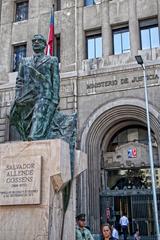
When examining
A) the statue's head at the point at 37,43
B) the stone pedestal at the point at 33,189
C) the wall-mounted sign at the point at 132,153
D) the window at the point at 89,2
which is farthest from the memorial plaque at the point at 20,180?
the window at the point at 89,2

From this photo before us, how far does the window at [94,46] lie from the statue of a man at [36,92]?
1363cm

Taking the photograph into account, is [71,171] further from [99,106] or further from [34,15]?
[34,15]

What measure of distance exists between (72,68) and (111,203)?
8.20 m

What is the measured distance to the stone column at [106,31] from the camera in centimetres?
1986

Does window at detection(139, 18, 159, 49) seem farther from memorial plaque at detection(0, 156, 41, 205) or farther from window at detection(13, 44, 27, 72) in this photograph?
memorial plaque at detection(0, 156, 41, 205)

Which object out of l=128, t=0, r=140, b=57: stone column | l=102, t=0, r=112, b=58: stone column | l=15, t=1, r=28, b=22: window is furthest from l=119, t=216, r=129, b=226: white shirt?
l=15, t=1, r=28, b=22: window

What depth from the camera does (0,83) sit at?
21719 millimetres

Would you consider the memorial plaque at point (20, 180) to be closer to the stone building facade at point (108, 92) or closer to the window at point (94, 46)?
the stone building facade at point (108, 92)

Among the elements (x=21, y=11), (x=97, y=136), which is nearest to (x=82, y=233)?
(x=97, y=136)

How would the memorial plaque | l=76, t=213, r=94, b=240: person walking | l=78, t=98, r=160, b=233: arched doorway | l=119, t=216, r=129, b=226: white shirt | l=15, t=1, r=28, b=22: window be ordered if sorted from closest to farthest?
the memorial plaque → l=76, t=213, r=94, b=240: person walking → l=119, t=216, r=129, b=226: white shirt → l=78, t=98, r=160, b=233: arched doorway → l=15, t=1, r=28, b=22: window

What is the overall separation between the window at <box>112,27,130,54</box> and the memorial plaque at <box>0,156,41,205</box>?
1512 centimetres

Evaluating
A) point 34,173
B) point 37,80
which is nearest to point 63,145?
point 34,173

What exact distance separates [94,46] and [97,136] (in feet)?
19.0

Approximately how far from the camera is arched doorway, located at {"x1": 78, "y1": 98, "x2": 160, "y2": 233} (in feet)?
57.8
